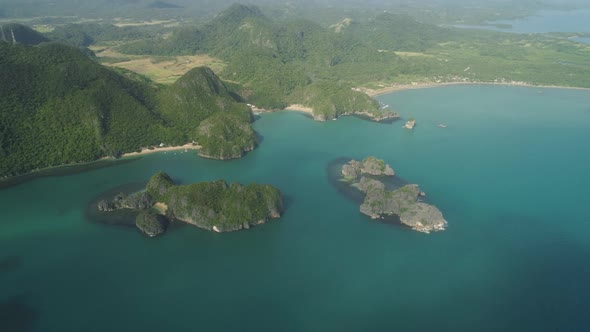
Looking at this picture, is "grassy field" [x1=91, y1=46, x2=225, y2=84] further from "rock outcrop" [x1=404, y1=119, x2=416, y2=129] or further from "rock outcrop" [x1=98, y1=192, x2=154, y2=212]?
"rock outcrop" [x1=98, y1=192, x2=154, y2=212]

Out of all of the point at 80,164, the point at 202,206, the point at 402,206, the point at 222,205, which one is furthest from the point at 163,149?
the point at 402,206

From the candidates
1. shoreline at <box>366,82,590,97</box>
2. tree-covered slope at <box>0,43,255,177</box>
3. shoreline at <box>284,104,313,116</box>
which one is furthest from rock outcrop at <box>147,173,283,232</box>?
shoreline at <box>366,82,590,97</box>

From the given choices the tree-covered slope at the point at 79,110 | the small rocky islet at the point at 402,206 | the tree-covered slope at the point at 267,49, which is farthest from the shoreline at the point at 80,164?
the tree-covered slope at the point at 267,49

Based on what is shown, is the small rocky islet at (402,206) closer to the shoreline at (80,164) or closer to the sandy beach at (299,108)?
the shoreline at (80,164)

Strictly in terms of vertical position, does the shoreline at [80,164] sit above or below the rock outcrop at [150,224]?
below

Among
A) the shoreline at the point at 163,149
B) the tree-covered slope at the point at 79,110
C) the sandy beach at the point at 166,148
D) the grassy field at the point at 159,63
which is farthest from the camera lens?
the grassy field at the point at 159,63

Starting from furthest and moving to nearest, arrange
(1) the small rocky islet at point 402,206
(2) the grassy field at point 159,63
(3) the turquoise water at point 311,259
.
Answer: (2) the grassy field at point 159,63 < (1) the small rocky islet at point 402,206 < (3) the turquoise water at point 311,259

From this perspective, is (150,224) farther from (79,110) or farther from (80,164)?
(79,110)
